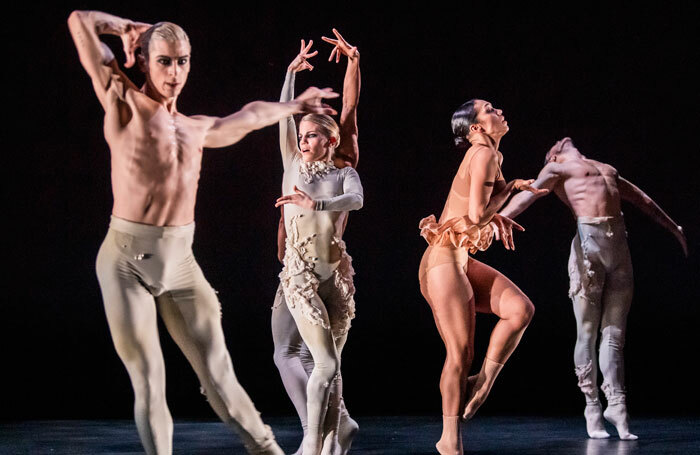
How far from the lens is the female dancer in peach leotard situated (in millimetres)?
4863

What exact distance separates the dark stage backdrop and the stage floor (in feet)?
1.46

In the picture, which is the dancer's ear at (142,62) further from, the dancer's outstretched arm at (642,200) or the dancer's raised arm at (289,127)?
the dancer's outstretched arm at (642,200)

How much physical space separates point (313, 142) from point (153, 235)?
39.4 inches

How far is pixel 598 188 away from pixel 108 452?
9.03 feet

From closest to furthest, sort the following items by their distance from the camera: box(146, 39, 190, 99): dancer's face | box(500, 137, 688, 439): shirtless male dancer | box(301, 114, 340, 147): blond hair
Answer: box(146, 39, 190, 99): dancer's face, box(301, 114, 340, 147): blond hair, box(500, 137, 688, 439): shirtless male dancer

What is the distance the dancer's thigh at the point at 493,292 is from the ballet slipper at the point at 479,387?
23cm

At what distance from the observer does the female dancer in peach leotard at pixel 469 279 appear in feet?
16.0

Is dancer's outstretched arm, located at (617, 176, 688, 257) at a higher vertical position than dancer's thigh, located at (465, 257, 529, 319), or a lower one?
higher

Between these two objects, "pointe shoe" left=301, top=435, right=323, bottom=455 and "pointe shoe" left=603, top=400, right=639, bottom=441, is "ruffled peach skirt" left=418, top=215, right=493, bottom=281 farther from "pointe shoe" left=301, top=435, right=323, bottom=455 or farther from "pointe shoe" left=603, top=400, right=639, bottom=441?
"pointe shoe" left=603, top=400, right=639, bottom=441

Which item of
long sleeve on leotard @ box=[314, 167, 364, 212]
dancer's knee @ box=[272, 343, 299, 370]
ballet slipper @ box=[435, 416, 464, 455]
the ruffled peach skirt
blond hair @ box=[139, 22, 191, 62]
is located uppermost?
blond hair @ box=[139, 22, 191, 62]

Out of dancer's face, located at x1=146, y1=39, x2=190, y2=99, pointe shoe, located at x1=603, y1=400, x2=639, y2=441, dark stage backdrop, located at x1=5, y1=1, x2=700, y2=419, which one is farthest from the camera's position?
dark stage backdrop, located at x1=5, y1=1, x2=700, y2=419

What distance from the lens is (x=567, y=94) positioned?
7254mm

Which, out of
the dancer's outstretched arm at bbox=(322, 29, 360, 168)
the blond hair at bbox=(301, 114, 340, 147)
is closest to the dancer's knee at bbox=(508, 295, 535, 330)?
the dancer's outstretched arm at bbox=(322, 29, 360, 168)

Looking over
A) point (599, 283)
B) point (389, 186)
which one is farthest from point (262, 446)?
point (389, 186)
